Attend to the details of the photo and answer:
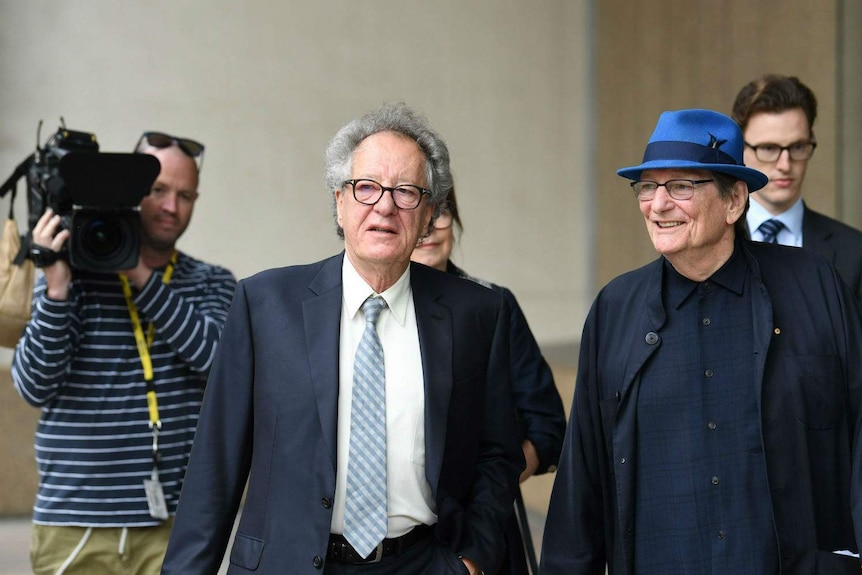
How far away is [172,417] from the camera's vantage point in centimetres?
342

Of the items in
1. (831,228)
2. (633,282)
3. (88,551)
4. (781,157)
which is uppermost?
(781,157)

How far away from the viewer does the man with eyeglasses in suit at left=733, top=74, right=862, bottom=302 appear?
12.0 feet

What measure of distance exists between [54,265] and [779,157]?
7.28ft

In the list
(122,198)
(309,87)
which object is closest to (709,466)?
(122,198)

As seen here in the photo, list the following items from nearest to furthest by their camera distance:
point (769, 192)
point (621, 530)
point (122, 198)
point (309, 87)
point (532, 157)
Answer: point (621, 530), point (122, 198), point (769, 192), point (309, 87), point (532, 157)

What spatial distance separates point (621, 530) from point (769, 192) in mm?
1488

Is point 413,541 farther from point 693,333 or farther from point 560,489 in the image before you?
point 693,333

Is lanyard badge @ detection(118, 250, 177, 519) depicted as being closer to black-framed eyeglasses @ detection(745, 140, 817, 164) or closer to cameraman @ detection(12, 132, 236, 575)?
cameraman @ detection(12, 132, 236, 575)

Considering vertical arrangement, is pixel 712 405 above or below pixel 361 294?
below

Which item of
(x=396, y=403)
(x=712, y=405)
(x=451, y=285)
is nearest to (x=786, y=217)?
(x=712, y=405)

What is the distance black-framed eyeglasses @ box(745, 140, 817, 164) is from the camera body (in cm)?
186

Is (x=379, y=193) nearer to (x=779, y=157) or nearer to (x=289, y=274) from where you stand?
(x=289, y=274)

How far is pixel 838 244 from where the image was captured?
3.58 m

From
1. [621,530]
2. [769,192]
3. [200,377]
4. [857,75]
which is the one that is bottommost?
[621,530]
